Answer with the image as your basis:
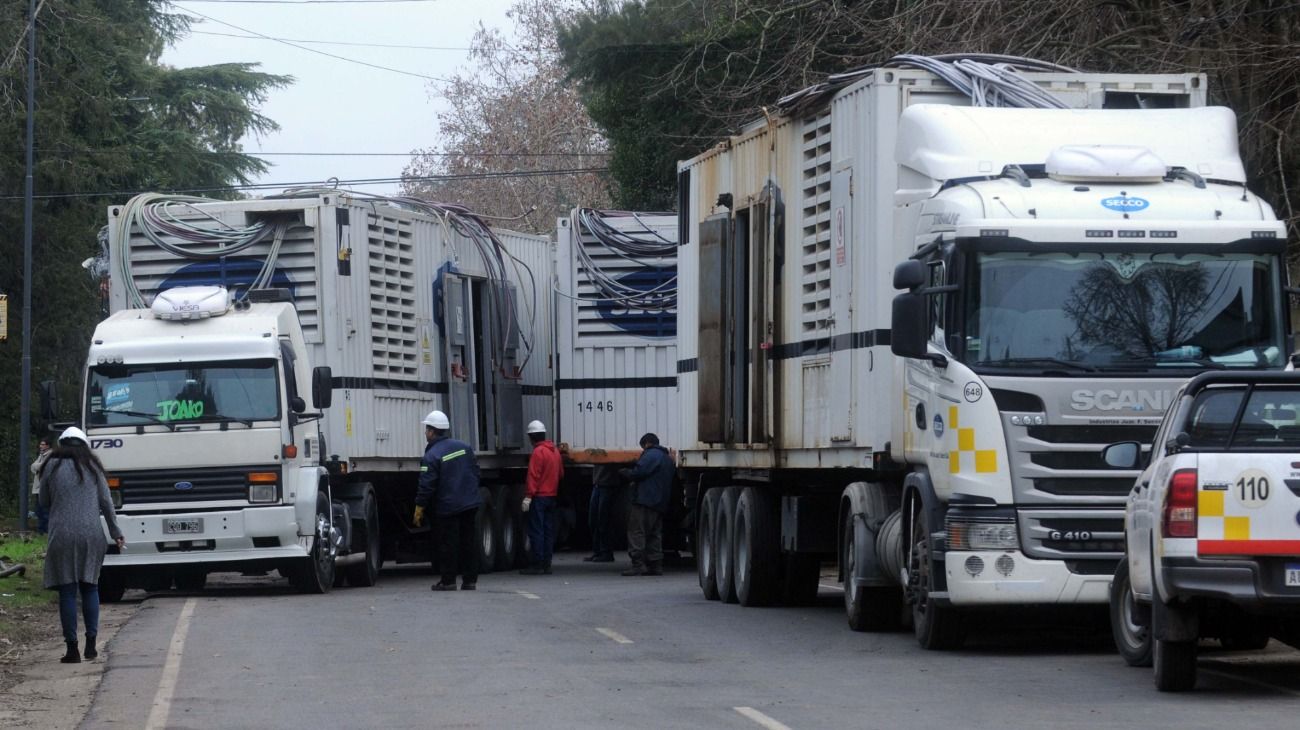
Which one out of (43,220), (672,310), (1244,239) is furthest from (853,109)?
(43,220)

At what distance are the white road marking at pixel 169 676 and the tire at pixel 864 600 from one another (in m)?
4.89

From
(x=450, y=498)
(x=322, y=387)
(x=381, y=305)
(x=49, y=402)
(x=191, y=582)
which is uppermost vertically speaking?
(x=381, y=305)

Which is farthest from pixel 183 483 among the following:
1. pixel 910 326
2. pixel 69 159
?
pixel 69 159

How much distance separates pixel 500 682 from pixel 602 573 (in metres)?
13.4

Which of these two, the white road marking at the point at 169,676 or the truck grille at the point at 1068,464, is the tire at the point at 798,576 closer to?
the white road marking at the point at 169,676

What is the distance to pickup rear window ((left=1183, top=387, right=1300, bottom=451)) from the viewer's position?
1047cm

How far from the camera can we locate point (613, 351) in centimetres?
2628

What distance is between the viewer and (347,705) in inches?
441

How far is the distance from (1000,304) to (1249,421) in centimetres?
266

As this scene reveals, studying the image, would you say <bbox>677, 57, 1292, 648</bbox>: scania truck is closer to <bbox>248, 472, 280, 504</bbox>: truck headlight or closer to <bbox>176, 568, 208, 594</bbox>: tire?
<bbox>248, 472, 280, 504</bbox>: truck headlight

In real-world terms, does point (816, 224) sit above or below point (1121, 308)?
above

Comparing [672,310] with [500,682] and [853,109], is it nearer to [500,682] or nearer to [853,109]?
[853,109]

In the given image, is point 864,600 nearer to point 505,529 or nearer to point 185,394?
point 185,394

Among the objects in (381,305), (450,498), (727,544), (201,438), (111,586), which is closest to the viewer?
(727,544)
